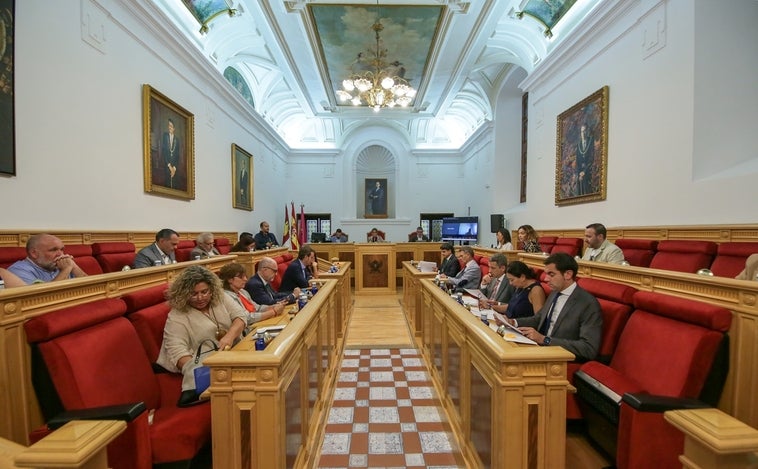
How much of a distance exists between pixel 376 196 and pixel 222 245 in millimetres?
8519

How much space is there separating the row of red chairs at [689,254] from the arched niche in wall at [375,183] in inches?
414

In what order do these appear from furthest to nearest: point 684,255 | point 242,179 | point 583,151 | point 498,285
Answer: point 242,179 → point 583,151 → point 498,285 → point 684,255

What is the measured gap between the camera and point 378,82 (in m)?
7.66

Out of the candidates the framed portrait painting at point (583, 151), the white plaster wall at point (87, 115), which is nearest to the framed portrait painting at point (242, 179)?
the white plaster wall at point (87, 115)

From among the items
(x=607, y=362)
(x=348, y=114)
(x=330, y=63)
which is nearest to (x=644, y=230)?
(x=607, y=362)

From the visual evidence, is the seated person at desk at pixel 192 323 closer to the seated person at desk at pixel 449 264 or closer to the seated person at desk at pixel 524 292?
the seated person at desk at pixel 524 292

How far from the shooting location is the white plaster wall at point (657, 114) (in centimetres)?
406

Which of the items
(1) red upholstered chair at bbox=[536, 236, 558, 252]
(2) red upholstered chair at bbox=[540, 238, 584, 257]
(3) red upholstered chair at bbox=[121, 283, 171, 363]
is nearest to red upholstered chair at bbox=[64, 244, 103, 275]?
(3) red upholstered chair at bbox=[121, 283, 171, 363]

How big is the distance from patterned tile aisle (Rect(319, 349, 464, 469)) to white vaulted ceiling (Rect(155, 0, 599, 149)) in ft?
19.9

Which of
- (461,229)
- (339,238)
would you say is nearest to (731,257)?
(461,229)

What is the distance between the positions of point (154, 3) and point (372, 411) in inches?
247

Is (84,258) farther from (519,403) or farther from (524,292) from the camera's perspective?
(524,292)

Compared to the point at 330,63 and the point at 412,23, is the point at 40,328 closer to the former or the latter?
the point at 412,23

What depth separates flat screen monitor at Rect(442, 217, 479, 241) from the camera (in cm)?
1170
